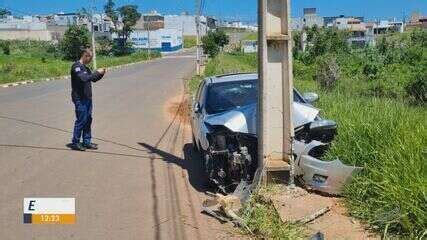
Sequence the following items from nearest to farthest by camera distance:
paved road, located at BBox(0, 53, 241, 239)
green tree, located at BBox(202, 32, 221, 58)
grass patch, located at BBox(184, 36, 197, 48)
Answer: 1. paved road, located at BBox(0, 53, 241, 239)
2. green tree, located at BBox(202, 32, 221, 58)
3. grass patch, located at BBox(184, 36, 197, 48)

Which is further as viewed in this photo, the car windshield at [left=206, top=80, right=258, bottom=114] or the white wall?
the white wall

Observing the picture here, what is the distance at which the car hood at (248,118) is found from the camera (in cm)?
696

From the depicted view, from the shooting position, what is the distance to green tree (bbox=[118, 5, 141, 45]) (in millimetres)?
102875

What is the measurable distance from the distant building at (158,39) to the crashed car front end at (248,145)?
362ft

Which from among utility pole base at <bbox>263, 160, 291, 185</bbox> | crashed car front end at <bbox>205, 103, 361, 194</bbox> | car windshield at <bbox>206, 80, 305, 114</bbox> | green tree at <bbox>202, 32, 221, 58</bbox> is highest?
green tree at <bbox>202, 32, 221, 58</bbox>

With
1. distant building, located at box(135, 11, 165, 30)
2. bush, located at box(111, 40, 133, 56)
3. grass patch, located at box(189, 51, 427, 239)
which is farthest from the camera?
distant building, located at box(135, 11, 165, 30)

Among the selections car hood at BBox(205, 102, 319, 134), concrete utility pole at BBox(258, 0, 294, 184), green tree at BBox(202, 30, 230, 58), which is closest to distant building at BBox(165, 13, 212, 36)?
green tree at BBox(202, 30, 230, 58)

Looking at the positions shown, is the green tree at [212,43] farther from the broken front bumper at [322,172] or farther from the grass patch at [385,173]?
the broken front bumper at [322,172]

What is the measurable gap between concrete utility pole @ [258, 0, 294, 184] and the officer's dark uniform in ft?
12.7

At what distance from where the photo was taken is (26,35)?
112 m

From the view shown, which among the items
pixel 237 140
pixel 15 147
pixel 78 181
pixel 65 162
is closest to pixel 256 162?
pixel 237 140

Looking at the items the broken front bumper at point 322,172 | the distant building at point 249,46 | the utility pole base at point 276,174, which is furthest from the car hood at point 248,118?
the distant building at point 249,46

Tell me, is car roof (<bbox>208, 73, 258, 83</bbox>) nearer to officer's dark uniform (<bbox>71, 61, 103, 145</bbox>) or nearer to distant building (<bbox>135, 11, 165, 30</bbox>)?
officer's dark uniform (<bbox>71, 61, 103, 145</bbox>)

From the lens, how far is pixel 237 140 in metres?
7.06
